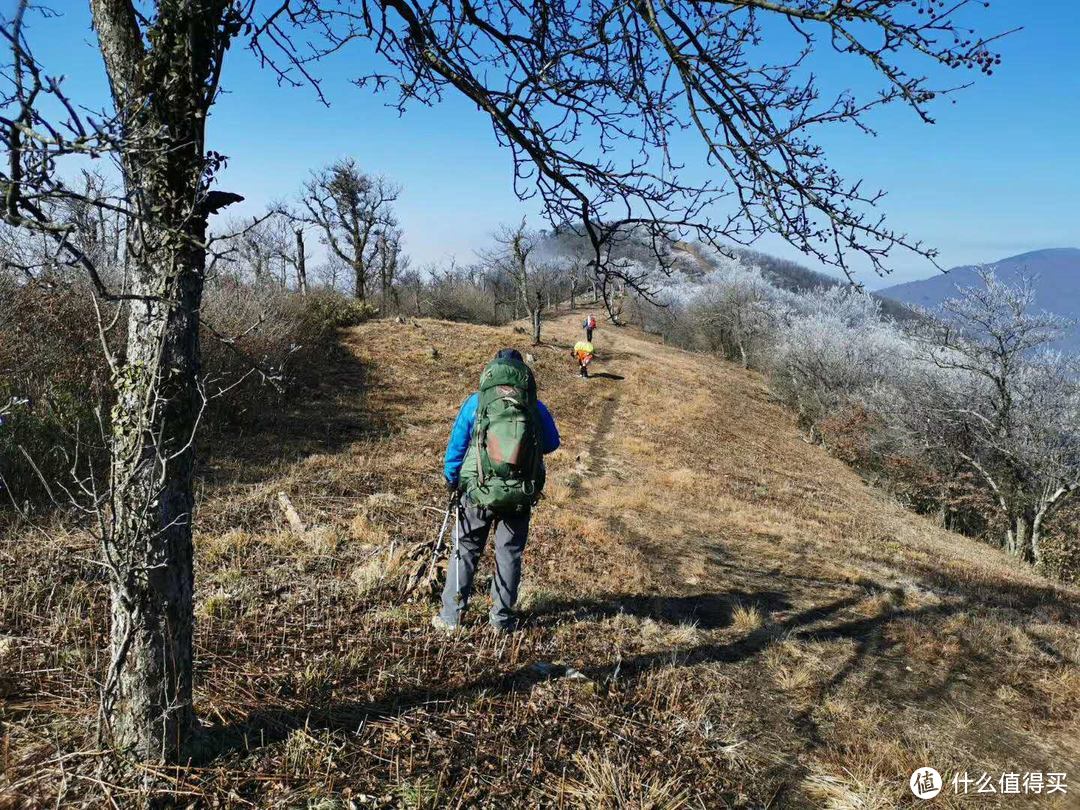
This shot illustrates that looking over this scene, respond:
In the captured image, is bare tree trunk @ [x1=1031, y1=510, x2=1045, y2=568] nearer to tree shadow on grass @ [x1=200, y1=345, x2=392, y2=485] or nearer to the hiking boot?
tree shadow on grass @ [x1=200, y1=345, x2=392, y2=485]

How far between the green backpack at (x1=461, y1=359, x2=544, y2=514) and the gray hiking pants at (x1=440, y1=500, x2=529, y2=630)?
17cm

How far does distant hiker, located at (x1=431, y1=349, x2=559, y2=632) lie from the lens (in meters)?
3.85

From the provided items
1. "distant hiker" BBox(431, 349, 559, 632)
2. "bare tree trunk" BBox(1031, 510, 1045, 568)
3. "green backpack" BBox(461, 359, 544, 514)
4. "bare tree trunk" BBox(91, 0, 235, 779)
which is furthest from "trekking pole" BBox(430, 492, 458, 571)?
"bare tree trunk" BBox(1031, 510, 1045, 568)

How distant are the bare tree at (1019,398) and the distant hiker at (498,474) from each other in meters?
17.4

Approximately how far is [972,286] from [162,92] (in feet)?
70.8

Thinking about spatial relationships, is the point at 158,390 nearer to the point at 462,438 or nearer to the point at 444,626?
the point at 462,438

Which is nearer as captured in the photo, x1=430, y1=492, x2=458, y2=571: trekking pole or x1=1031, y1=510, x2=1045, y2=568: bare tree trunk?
x1=430, y1=492, x2=458, y2=571: trekking pole

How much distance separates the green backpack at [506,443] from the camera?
383 cm

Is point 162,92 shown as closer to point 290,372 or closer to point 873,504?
point 290,372

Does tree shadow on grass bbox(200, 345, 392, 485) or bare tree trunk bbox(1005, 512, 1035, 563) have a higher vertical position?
tree shadow on grass bbox(200, 345, 392, 485)

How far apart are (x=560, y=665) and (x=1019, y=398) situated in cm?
1949

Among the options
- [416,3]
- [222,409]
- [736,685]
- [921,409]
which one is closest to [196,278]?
[416,3]

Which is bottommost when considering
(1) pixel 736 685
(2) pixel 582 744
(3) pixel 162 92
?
(1) pixel 736 685

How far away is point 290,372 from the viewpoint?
1445 centimetres
